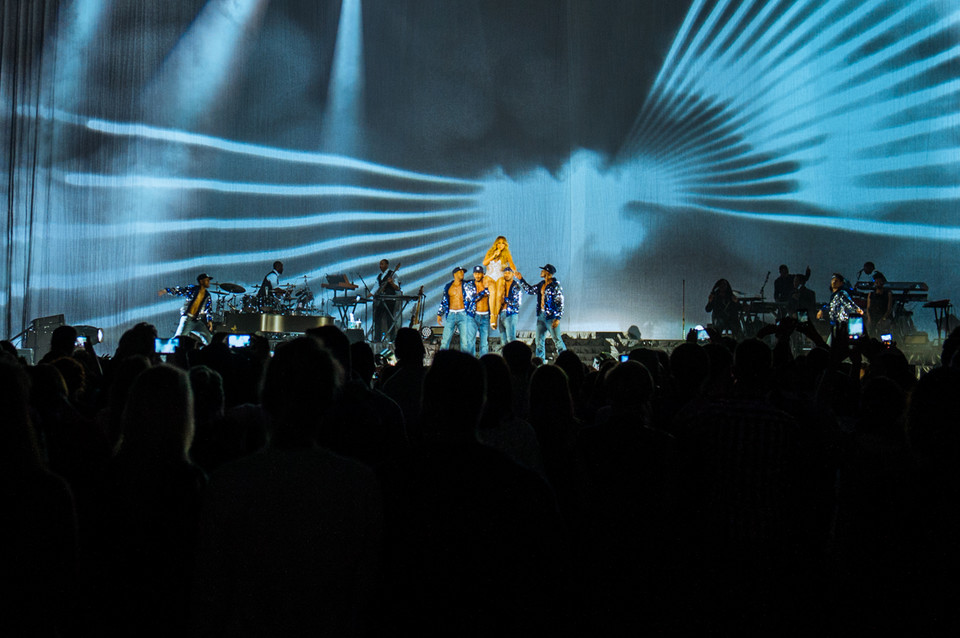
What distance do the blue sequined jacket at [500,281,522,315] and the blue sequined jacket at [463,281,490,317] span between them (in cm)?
36

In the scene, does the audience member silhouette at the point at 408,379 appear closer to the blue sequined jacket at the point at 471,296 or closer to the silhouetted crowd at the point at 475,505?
the silhouetted crowd at the point at 475,505

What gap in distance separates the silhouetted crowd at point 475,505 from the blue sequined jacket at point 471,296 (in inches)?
276

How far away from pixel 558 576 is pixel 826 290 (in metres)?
13.9

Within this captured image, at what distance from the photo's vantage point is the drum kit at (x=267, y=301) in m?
12.4

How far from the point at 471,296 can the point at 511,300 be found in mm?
632

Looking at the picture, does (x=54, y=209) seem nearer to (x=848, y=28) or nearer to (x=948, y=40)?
(x=848, y=28)

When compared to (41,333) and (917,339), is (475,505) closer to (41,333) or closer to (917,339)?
(917,339)

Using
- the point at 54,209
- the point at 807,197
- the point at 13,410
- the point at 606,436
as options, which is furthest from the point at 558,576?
the point at 54,209

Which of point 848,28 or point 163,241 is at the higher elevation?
point 848,28

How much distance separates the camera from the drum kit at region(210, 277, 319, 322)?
12383 millimetres

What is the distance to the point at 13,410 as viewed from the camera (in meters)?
1.45

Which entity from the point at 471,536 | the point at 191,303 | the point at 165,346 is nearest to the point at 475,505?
the point at 471,536

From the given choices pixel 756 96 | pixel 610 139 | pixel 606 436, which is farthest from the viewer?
pixel 610 139

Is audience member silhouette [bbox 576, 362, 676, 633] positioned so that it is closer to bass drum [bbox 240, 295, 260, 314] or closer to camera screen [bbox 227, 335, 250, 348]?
camera screen [bbox 227, 335, 250, 348]
